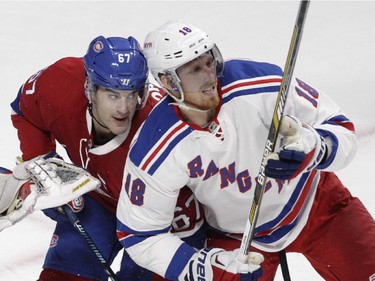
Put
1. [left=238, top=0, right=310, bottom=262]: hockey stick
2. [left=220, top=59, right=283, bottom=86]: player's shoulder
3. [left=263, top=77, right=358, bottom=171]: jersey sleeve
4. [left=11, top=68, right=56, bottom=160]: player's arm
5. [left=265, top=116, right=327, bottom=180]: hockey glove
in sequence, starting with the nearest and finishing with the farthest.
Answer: [left=238, top=0, right=310, bottom=262]: hockey stick, [left=265, top=116, right=327, bottom=180]: hockey glove, [left=263, top=77, right=358, bottom=171]: jersey sleeve, [left=220, top=59, right=283, bottom=86]: player's shoulder, [left=11, top=68, right=56, bottom=160]: player's arm

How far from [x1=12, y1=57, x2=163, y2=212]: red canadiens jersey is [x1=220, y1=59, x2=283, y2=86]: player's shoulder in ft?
1.18

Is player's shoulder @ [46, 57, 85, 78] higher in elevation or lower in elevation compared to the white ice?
higher

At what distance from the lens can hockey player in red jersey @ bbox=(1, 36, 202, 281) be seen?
132 inches

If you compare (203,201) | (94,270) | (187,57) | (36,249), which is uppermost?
(187,57)

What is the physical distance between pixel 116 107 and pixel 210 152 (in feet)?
1.17

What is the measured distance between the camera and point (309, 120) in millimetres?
3234

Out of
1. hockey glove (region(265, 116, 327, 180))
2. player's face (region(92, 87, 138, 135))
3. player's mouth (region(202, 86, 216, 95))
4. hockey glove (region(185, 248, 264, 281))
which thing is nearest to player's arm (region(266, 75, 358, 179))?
hockey glove (region(265, 116, 327, 180))

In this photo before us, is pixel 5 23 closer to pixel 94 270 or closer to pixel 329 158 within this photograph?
pixel 94 270

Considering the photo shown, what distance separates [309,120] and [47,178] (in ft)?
2.97

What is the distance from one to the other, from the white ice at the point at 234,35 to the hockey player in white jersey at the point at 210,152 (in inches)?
53.4

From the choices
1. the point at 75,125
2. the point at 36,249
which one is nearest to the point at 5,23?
the point at 36,249

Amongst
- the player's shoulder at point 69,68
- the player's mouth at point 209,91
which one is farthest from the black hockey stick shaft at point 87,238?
the player's mouth at point 209,91

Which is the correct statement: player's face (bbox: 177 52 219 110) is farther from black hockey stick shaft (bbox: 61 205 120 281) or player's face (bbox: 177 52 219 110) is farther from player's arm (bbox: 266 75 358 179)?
black hockey stick shaft (bbox: 61 205 120 281)

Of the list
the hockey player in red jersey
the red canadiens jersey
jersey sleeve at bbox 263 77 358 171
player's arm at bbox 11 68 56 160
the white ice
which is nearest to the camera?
jersey sleeve at bbox 263 77 358 171
